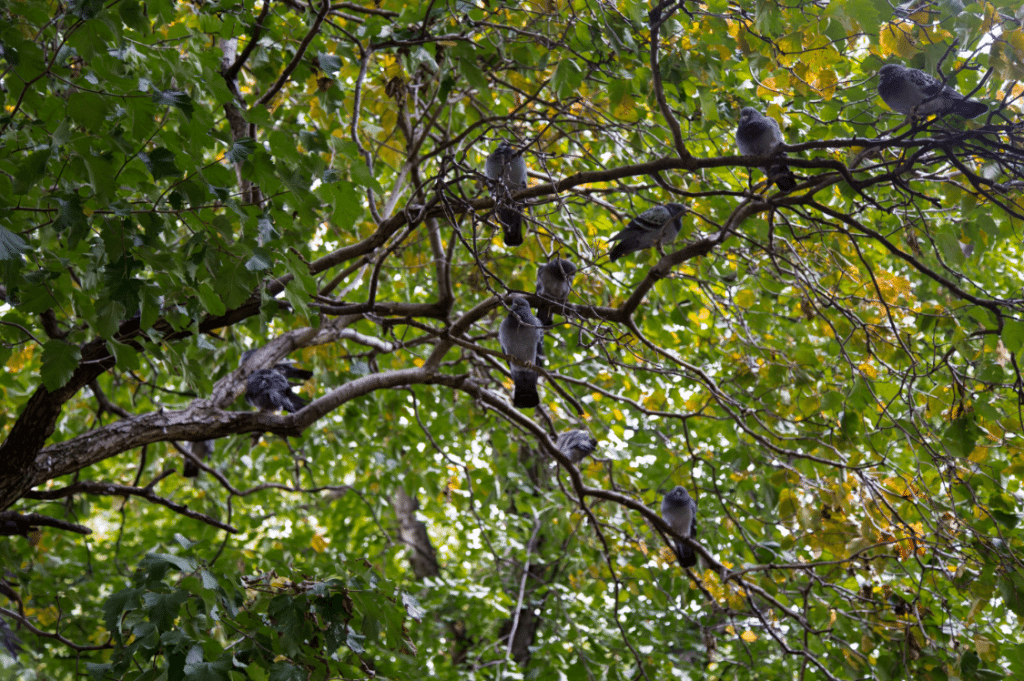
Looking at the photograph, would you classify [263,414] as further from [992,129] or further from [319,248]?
[992,129]

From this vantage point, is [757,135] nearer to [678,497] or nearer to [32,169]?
[678,497]

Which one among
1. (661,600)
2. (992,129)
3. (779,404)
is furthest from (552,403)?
(992,129)

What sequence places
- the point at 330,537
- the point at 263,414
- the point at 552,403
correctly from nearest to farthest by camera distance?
the point at 263,414 < the point at 552,403 < the point at 330,537

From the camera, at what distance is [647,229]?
2.65 meters

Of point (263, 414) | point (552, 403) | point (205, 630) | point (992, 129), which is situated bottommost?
point (205, 630)

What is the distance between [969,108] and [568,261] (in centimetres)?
130

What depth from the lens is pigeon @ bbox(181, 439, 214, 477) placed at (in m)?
3.67

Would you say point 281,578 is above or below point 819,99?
below

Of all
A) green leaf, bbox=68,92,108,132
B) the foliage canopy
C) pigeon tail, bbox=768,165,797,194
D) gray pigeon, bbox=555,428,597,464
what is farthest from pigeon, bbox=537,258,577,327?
green leaf, bbox=68,92,108,132

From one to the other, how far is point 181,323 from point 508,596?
276cm

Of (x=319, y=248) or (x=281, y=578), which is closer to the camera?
(x=281, y=578)

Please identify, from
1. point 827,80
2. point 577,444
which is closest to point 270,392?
point 577,444

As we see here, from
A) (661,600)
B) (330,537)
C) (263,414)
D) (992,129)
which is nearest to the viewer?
(992,129)

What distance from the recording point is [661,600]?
372 cm
